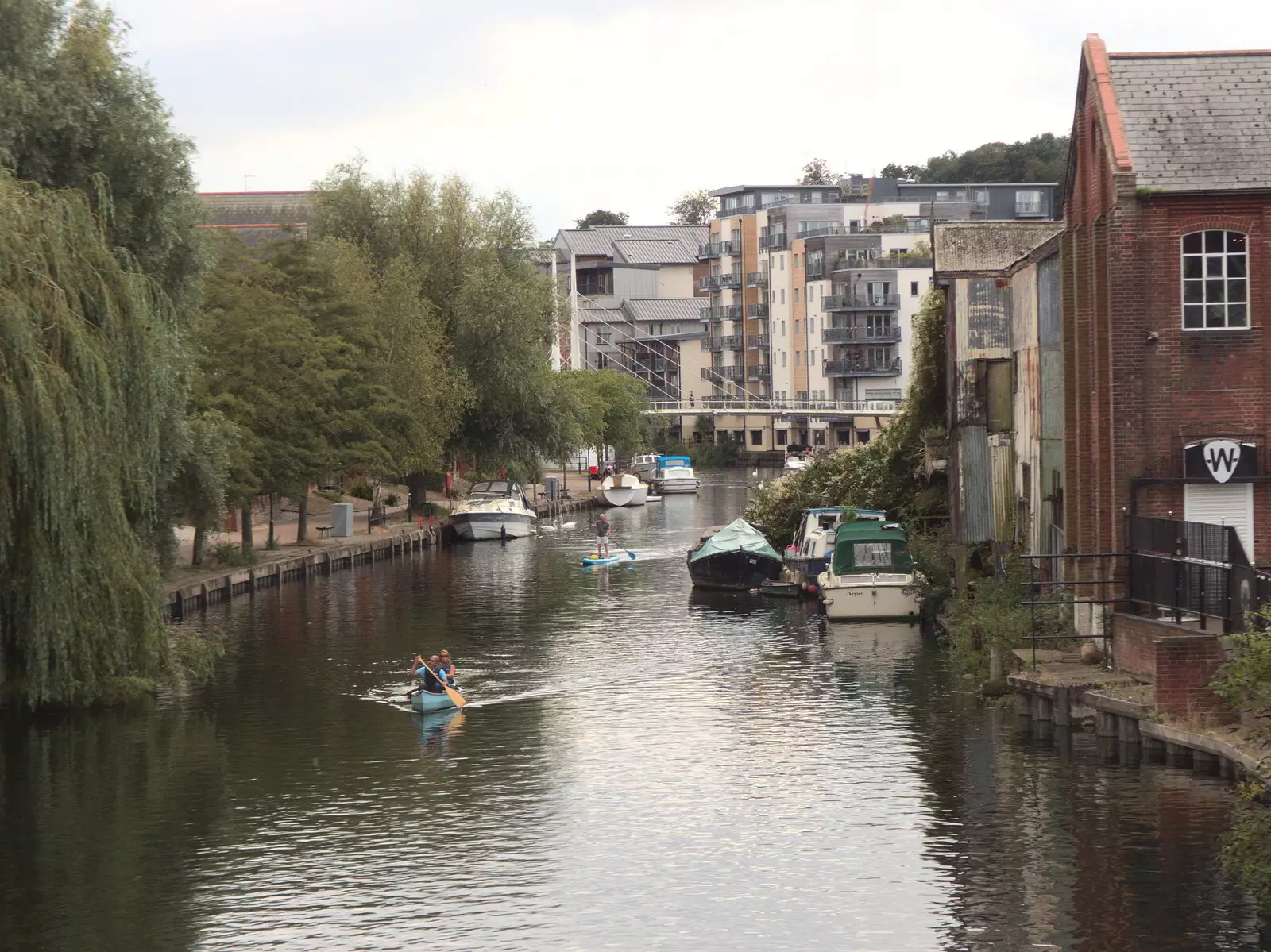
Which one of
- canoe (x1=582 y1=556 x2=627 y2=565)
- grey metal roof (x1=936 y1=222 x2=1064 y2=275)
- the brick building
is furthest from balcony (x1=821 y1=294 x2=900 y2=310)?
the brick building

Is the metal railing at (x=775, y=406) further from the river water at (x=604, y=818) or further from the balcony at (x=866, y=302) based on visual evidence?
the river water at (x=604, y=818)

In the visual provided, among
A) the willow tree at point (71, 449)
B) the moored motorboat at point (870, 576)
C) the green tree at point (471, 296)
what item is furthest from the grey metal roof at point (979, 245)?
the green tree at point (471, 296)

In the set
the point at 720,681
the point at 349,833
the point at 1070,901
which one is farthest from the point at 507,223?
the point at 1070,901

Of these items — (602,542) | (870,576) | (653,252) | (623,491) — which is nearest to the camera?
(870,576)

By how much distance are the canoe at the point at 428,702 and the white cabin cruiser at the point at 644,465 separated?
77.4 m

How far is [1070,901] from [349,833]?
10.3m

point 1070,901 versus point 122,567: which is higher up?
point 122,567

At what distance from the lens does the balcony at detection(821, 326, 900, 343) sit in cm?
14162

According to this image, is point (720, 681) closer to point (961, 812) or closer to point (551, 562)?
point (961, 812)

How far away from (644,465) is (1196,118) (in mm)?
88119

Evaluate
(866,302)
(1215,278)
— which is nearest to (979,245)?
(1215,278)

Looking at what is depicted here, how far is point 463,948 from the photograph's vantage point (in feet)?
67.3

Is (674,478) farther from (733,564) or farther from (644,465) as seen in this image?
(733,564)

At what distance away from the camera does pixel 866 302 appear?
142000 millimetres
